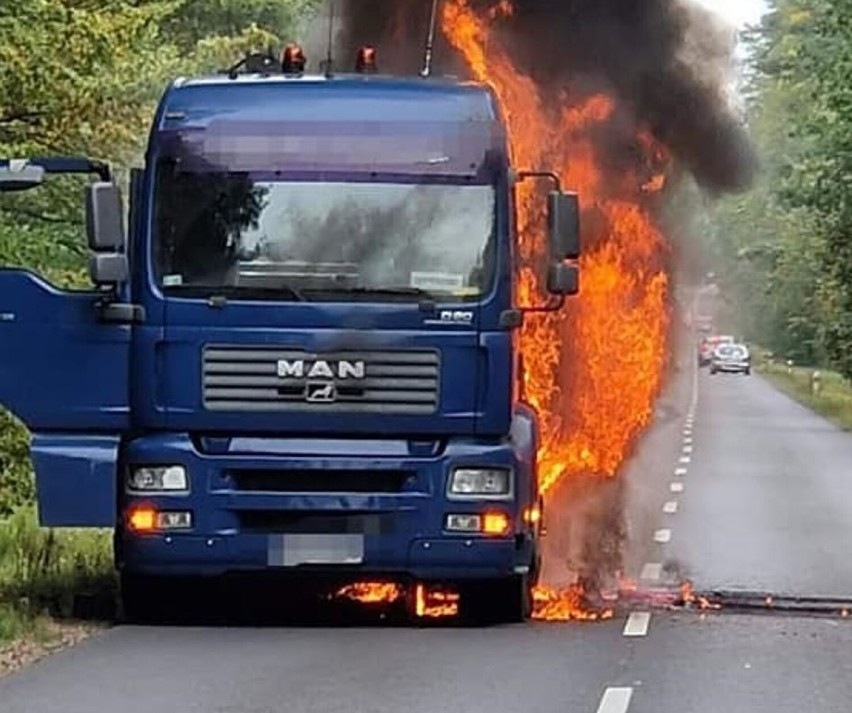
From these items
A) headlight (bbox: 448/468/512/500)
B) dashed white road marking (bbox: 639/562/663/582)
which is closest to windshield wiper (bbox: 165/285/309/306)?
headlight (bbox: 448/468/512/500)

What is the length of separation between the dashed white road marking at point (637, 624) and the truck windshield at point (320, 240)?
232cm

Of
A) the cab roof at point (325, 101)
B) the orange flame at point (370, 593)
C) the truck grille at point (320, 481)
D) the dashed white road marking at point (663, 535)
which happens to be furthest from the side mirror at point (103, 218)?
the dashed white road marking at point (663, 535)

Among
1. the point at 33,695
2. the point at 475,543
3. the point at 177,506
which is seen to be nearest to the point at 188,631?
the point at 177,506

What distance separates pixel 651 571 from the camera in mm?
19297

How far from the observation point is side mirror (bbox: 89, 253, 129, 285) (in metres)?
14.3

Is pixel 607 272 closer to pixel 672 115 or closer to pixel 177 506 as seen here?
pixel 672 115

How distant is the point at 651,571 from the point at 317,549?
5.28 meters

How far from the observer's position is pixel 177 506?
1460 centimetres

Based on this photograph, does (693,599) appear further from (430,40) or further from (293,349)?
(430,40)

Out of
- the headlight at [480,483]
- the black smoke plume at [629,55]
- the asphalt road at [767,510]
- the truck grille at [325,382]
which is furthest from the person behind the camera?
the black smoke plume at [629,55]

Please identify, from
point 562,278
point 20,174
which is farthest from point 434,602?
point 20,174

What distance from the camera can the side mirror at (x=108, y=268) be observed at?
563 inches

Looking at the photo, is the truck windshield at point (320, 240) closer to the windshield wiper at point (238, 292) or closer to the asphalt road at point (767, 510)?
the windshield wiper at point (238, 292)

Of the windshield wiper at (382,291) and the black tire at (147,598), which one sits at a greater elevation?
the windshield wiper at (382,291)
